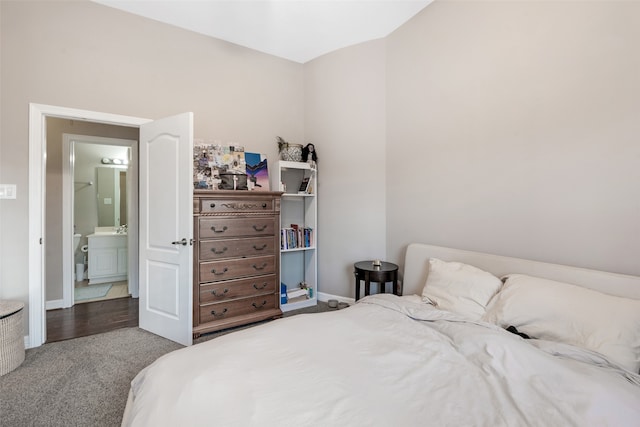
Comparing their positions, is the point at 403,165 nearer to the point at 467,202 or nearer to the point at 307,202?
the point at 467,202

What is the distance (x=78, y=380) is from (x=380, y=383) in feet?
7.25

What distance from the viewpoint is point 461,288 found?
195cm

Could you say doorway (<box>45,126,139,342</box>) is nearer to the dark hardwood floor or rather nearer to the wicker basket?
the dark hardwood floor

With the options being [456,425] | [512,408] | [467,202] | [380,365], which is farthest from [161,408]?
[467,202]

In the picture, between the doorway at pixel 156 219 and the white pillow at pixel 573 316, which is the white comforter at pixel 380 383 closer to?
the white pillow at pixel 573 316

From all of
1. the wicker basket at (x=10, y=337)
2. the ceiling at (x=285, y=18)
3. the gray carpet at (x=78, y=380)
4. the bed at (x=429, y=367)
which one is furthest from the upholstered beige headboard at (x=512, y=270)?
the wicker basket at (x=10, y=337)

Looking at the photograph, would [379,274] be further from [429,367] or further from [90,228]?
[90,228]

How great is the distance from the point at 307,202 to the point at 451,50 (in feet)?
7.26

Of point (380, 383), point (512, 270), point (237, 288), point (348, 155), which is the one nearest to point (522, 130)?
point (512, 270)

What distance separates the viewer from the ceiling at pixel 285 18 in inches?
106

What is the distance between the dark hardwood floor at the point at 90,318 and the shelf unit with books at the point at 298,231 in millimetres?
1742

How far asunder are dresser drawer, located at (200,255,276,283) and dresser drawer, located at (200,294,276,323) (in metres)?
0.25

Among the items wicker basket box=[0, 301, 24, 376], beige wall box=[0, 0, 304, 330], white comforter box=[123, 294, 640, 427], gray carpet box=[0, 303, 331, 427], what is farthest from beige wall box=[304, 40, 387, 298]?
wicker basket box=[0, 301, 24, 376]

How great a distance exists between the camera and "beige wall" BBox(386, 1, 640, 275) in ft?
5.54
